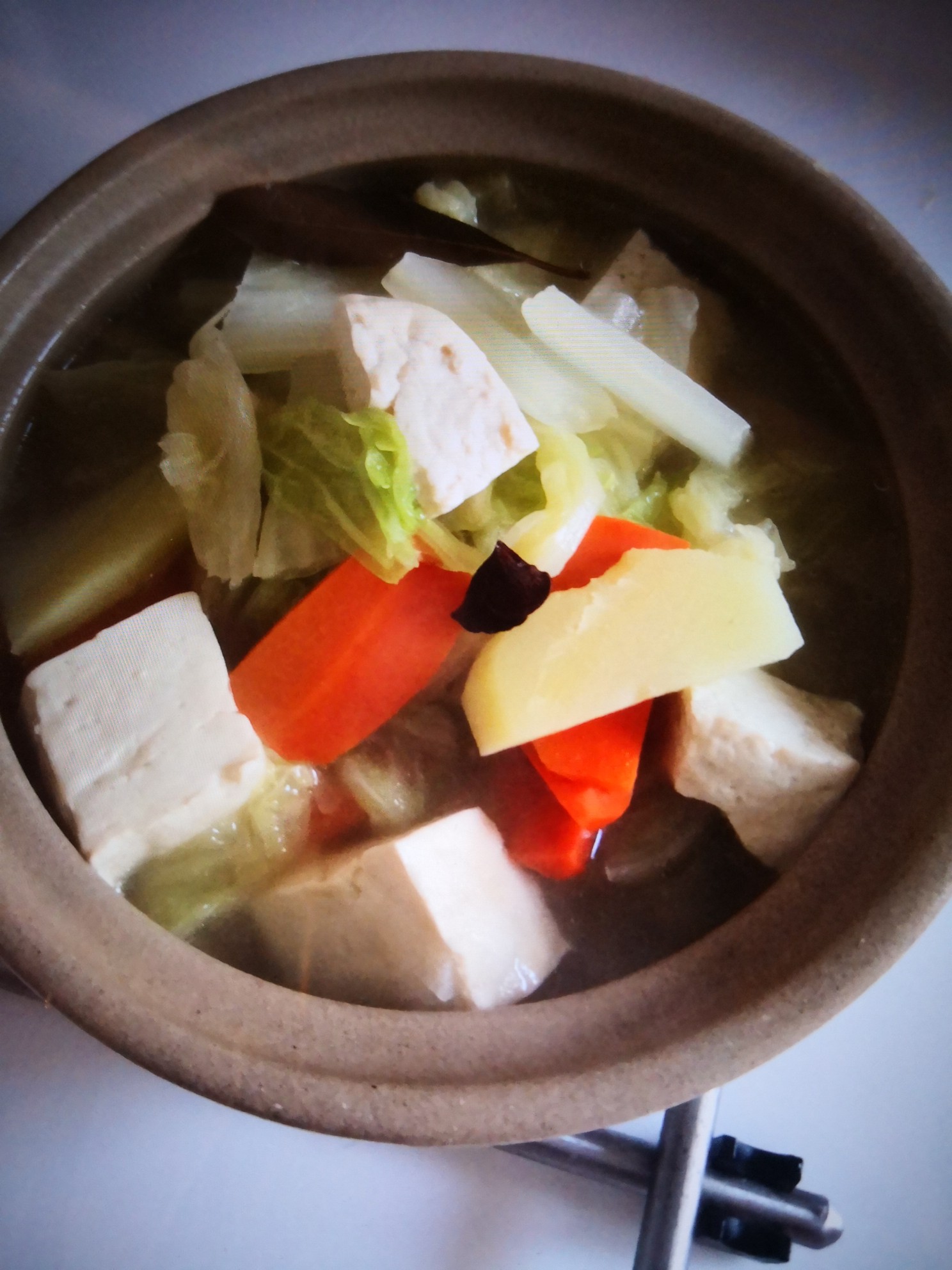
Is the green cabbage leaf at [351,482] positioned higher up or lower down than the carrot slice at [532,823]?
higher up

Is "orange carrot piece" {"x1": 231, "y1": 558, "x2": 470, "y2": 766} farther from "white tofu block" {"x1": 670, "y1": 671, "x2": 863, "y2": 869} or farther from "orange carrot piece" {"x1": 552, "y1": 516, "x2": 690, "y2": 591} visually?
"white tofu block" {"x1": 670, "y1": 671, "x2": 863, "y2": 869}

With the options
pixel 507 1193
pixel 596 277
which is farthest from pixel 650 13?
pixel 507 1193

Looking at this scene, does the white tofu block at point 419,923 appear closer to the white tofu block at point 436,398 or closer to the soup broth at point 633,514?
the soup broth at point 633,514

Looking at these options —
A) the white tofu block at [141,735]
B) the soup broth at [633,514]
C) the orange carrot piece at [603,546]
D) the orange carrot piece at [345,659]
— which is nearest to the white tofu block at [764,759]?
the soup broth at [633,514]

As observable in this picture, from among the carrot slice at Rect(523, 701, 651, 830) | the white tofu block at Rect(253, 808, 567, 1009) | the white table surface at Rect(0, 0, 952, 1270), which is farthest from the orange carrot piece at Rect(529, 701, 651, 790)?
the white table surface at Rect(0, 0, 952, 1270)

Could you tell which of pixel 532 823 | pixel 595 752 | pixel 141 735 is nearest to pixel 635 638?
pixel 595 752

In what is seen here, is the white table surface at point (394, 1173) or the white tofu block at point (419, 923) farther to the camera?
the white table surface at point (394, 1173)
